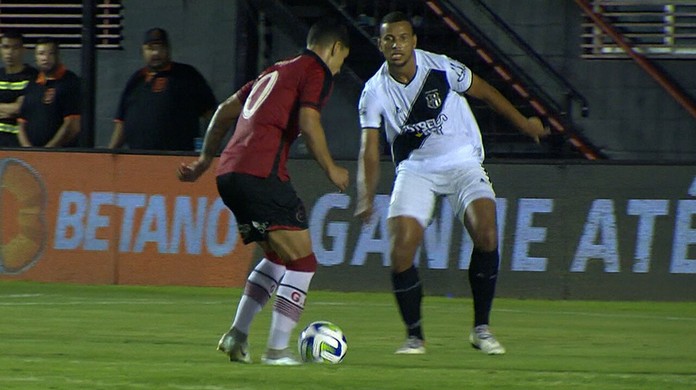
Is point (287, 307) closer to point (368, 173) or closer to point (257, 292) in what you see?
point (257, 292)

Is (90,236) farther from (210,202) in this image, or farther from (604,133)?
(604,133)

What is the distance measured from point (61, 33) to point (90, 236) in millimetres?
6432

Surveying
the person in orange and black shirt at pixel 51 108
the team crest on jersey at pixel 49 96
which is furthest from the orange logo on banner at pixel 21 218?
the team crest on jersey at pixel 49 96

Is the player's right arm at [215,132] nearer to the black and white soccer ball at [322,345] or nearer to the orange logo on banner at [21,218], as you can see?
the black and white soccer ball at [322,345]

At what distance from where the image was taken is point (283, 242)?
8.46 m

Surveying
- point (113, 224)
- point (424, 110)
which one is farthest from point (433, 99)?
point (113, 224)

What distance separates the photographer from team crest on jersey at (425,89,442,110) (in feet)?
31.5

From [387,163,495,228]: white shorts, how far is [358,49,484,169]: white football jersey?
0.08 meters

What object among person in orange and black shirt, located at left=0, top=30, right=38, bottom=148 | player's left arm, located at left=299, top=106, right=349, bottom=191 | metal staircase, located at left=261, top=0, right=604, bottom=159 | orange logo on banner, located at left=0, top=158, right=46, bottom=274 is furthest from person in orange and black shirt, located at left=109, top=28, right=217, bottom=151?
player's left arm, located at left=299, top=106, right=349, bottom=191

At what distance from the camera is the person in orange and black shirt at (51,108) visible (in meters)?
15.9

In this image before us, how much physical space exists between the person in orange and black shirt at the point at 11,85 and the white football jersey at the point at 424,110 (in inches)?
284

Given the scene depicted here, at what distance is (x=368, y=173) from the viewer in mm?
9469

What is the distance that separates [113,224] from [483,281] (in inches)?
251

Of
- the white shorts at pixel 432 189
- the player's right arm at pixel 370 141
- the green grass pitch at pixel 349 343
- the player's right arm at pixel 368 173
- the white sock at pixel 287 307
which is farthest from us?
the white shorts at pixel 432 189
